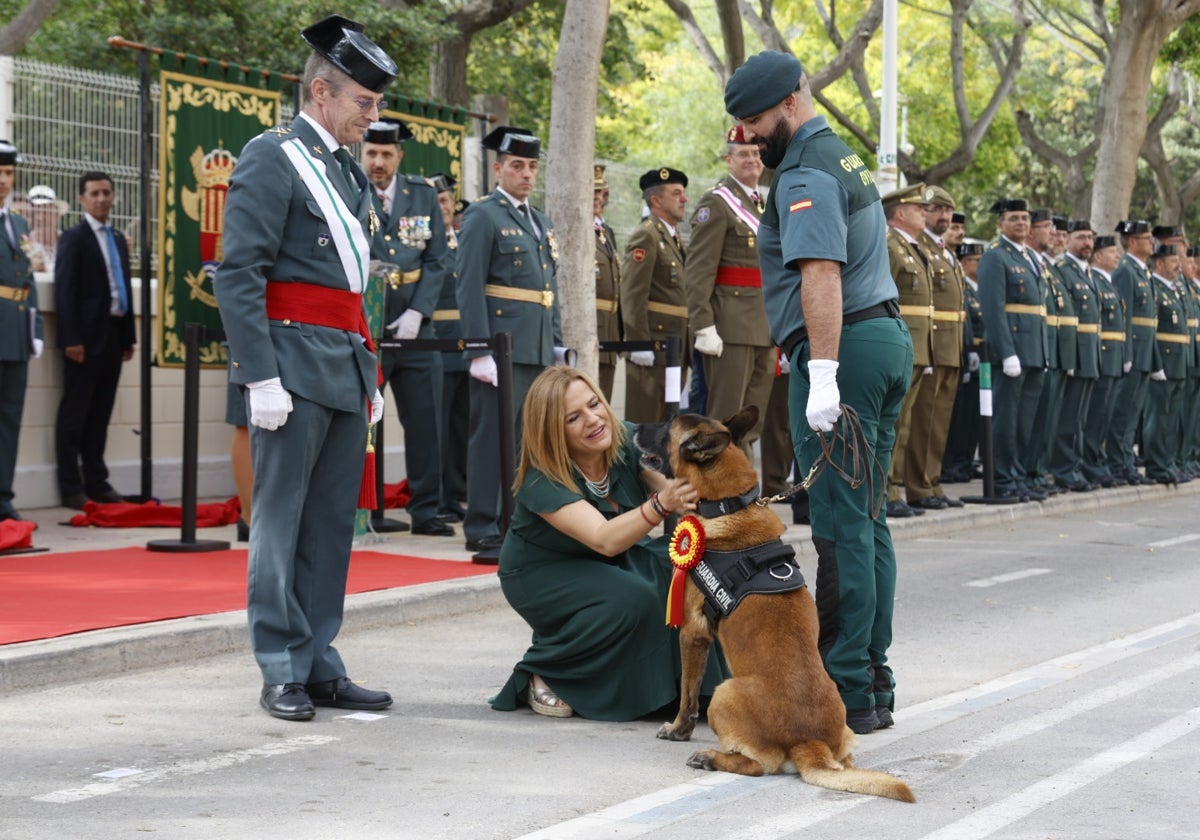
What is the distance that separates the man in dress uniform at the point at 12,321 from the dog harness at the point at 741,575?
6563 millimetres

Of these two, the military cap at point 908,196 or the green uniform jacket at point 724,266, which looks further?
the military cap at point 908,196

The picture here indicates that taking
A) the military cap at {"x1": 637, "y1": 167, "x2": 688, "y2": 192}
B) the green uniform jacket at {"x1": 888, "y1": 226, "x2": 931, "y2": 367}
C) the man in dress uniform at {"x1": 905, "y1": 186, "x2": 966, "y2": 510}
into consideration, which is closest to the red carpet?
the military cap at {"x1": 637, "y1": 167, "x2": 688, "y2": 192}

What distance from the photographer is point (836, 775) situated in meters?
5.21

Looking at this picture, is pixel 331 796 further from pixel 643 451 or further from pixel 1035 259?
pixel 1035 259

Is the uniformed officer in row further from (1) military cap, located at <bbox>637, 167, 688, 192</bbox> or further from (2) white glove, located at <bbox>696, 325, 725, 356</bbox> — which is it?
(1) military cap, located at <bbox>637, 167, 688, 192</bbox>

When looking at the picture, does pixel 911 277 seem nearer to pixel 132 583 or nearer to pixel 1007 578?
pixel 1007 578

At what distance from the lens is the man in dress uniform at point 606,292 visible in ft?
45.1

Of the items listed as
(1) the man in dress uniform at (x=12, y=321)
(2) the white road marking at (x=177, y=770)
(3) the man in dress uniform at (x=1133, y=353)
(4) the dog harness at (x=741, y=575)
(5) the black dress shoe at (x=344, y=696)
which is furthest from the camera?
(3) the man in dress uniform at (x=1133, y=353)

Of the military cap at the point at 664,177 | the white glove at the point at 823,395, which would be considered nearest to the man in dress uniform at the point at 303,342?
the white glove at the point at 823,395

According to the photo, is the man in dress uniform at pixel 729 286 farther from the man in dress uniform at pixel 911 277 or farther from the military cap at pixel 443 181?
the military cap at pixel 443 181

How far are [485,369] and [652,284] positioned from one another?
3.00 meters

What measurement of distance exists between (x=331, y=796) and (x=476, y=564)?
480 centimetres

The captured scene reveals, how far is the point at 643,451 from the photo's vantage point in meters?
6.23

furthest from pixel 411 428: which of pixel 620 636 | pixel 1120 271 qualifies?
pixel 1120 271
